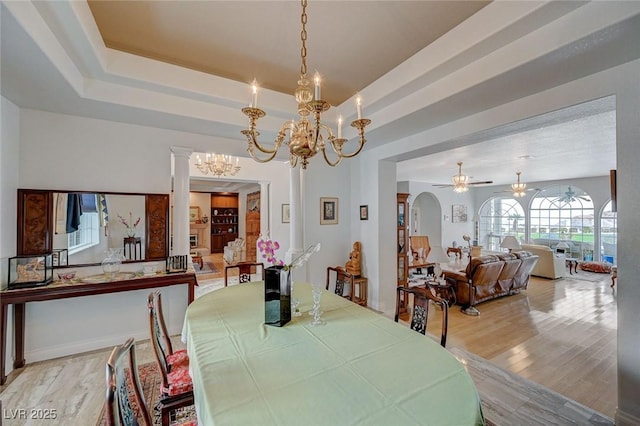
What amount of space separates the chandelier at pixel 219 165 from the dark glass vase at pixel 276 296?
3438 mm

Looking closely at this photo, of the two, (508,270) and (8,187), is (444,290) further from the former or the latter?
(8,187)

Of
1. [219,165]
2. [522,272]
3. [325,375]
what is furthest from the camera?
[522,272]

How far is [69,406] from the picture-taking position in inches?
77.5

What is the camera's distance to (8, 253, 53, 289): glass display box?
7.69 ft

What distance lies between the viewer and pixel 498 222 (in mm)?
9742

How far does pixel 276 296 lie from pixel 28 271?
97.4 inches

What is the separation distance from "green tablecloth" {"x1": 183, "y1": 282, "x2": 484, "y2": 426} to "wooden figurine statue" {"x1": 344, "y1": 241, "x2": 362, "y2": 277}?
7.39 feet

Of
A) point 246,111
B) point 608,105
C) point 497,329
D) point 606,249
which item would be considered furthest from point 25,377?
point 606,249

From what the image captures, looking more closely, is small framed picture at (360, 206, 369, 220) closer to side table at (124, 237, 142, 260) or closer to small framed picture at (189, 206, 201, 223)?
side table at (124, 237, 142, 260)

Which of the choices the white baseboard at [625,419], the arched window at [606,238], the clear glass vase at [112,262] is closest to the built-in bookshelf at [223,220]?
the clear glass vase at [112,262]

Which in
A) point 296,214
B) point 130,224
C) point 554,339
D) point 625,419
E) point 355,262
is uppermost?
point 296,214

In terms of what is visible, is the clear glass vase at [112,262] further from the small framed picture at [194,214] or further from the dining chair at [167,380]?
the small framed picture at [194,214]

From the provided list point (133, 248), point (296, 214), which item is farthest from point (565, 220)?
point (133, 248)

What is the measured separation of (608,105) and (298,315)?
112 inches
